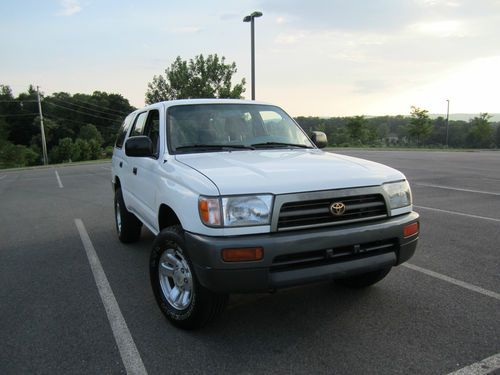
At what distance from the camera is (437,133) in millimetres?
81562

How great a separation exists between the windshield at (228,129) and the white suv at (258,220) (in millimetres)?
27

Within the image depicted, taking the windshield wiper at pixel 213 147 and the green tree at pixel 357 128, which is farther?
the green tree at pixel 357 128

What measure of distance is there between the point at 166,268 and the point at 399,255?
6.03ft

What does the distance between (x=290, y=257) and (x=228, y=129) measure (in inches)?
72.3

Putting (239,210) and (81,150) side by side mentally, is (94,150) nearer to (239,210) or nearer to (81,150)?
(81,150)

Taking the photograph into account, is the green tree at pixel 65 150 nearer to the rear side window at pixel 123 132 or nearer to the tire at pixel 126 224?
the rear side window at pixel 123 132

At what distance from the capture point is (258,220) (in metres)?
2.79

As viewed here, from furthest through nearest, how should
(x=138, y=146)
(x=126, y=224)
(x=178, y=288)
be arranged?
(x=126, y=224), (x=138, y=146), (x=178, y=288)

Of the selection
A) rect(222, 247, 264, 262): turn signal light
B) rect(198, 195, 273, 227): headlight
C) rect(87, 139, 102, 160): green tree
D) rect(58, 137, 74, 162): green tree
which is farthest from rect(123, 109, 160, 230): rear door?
rect(87, 139, 102, 160): green tree

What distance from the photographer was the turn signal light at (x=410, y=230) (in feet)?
10.5

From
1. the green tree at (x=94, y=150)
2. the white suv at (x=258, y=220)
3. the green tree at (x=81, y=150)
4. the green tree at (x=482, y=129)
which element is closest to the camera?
the white suv at (x=258, y=220)

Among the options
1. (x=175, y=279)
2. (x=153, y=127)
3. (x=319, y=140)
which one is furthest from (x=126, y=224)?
(x=319, y=140)

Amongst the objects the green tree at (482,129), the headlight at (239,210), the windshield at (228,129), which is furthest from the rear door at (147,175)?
the green tree at (482,129)

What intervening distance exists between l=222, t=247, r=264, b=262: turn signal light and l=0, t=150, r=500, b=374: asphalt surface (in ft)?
2.40
